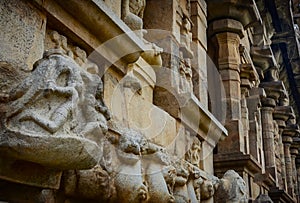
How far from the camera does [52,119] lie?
1.64 meters

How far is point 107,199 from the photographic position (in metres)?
2.26

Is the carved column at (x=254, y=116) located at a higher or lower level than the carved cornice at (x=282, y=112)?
lower

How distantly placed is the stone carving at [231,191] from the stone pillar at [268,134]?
4825 millimetres

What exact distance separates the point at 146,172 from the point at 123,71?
57 cm

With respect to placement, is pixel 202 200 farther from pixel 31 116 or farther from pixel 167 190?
pixel 31 116

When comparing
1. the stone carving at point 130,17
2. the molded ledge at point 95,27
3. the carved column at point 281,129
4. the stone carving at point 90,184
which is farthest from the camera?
the carved column at point 281,129

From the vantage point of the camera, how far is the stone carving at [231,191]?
404cm

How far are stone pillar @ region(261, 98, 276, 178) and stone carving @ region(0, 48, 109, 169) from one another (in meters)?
7.49

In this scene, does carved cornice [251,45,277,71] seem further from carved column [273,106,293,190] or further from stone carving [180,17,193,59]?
stone carving [180,17,193,59]

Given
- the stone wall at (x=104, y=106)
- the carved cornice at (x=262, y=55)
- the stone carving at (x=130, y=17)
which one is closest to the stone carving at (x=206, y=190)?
the stone wall at (x=104, y=106)

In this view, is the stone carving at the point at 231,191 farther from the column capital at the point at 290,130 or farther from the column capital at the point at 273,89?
the column capital at the point at 290,130

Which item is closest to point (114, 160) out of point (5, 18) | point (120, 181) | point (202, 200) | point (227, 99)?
point (120, 181)

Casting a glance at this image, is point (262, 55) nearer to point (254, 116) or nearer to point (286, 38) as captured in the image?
point (254, 116)

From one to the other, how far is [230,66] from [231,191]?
2880 millimetres
